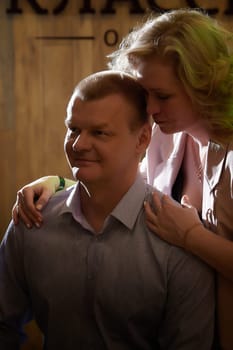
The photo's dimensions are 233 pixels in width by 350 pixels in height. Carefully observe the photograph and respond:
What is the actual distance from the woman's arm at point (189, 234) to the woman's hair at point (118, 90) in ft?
0.77

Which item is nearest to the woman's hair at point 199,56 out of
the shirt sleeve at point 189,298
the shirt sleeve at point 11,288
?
the shirt sleeve at point 189,298

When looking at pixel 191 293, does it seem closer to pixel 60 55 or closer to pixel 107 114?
pixel 107 114

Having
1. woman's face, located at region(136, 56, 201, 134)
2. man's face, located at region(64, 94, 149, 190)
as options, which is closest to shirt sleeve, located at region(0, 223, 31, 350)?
man's face, located at region(64, 94, 149, 190)

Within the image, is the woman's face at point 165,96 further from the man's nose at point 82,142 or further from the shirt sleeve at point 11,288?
the shirt sleeve at point 11,288

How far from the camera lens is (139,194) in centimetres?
148

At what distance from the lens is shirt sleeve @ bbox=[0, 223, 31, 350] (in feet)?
5.05

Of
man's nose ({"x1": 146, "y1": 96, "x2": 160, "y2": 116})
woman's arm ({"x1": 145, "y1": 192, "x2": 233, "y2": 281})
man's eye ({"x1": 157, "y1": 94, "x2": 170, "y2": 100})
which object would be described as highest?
man's eye ({"x1": 157, "y1": 94, "x2": 170, "y2": 100})

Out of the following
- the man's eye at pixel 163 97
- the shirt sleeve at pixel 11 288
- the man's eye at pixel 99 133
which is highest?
the man's eye at pixel 163 97

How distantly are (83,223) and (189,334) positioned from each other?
1.33 ft

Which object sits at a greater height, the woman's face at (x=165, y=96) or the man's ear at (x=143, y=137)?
the woman's face at (x=165, y=96)

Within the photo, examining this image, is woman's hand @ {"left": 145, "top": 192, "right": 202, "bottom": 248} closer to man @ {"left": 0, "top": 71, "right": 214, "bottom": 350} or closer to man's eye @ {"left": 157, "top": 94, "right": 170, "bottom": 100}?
man @ {"left": 0, "top": 71, "right": 214, "bottom": 350}

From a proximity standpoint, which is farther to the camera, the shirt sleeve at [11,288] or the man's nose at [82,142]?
the shirt sleeve at [11,288]

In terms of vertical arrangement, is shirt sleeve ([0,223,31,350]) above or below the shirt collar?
below

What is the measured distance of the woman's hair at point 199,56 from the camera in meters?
1.41
